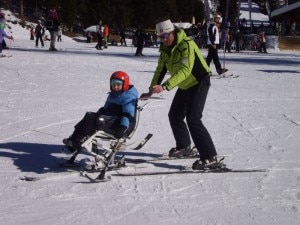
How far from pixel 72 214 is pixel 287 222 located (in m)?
1.87

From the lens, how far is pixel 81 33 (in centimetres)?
6238

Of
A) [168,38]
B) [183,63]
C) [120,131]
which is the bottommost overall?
[120,131]

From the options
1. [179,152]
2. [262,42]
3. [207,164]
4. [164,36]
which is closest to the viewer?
[164,36]

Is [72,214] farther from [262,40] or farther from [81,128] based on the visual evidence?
[262,40]

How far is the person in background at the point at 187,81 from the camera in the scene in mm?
5168

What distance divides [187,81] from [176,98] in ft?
1.20

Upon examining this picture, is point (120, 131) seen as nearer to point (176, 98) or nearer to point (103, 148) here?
point (103, 148)

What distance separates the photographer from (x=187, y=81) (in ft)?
17.9

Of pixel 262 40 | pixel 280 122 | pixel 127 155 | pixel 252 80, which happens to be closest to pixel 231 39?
pixel 262 40

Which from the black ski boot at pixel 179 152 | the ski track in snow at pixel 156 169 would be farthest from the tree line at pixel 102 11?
the black ski boot at pixel 179 152

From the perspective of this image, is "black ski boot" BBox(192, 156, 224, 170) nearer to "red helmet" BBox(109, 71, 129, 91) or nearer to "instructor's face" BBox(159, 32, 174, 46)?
"red helmet" BBox(109, 71, 129, 91)

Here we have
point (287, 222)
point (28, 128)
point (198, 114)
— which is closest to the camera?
point (287, 222)

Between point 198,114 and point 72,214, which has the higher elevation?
point 198,114

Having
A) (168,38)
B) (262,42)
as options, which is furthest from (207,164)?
(262,42)
